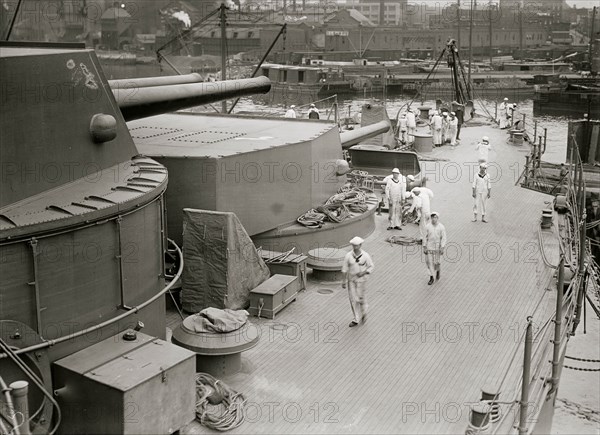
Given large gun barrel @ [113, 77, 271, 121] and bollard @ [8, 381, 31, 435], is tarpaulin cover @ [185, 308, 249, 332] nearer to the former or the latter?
bollard @ [8, 381, 31, 435]

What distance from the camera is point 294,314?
31.4 feet

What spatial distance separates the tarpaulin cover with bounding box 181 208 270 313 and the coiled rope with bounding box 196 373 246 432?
209cm

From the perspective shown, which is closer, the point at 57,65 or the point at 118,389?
the point at 118,389

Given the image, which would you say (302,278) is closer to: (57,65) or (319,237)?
(319,237)

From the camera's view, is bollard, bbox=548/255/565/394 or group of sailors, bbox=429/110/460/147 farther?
group of sailors, bbox=429/110/460/147

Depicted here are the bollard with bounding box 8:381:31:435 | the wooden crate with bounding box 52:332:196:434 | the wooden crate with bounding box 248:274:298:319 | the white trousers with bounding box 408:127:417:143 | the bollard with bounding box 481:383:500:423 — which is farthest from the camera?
the white trousers with bounding box 408:127:417:143

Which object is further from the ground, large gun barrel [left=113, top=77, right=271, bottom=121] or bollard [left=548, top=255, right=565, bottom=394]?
large gun barrel [left=113, top=77, right=271, bottom=121]

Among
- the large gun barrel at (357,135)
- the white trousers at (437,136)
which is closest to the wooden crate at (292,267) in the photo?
the large gun barrel at (357,135)

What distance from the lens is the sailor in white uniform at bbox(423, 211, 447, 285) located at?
34.8ft

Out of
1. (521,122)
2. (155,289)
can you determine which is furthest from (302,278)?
(521,122)

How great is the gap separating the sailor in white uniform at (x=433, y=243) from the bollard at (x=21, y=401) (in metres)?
6.77

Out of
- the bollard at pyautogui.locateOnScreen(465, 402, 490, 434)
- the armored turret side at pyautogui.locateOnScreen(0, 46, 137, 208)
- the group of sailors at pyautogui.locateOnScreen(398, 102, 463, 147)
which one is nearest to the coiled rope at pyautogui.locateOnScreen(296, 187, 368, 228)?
the armored turret side at pyautogui.locateOnScreen(0, 46, 137, 208)

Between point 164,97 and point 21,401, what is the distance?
5.48 m

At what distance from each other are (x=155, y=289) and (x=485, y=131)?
2157 cm
